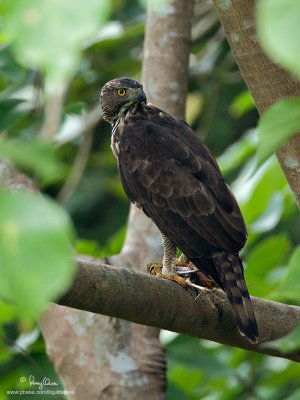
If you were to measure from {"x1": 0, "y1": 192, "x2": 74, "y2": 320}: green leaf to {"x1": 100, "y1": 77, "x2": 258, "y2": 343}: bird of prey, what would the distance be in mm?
2113

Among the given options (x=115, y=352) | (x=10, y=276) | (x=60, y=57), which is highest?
(x=60, y=57)

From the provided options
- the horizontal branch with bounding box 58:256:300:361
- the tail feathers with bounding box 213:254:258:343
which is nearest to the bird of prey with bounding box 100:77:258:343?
the tail feathers with bounding box 213:254:258:343

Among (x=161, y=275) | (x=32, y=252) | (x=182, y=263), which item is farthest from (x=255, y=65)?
(x=32, y=252)

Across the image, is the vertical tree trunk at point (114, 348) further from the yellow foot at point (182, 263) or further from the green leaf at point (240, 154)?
the green leaf at point (240, 154)

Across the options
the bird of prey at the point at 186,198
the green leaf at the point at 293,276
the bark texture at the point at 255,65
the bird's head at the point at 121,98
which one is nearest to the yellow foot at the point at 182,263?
the bird of prey at the point at 186,198

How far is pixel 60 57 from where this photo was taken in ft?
2.71

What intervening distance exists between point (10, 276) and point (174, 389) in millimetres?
3325

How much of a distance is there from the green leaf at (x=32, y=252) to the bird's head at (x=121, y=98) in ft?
10.3

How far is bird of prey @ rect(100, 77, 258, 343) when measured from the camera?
3.17 metres

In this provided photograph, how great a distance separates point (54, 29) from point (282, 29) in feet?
0.75

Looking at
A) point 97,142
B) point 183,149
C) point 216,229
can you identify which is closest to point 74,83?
point 97,142

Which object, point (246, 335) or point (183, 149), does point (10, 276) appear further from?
point (183, 149)

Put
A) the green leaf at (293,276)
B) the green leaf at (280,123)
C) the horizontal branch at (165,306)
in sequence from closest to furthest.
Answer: the green leaf at (280,123) → the green leaf at (293,276) → the horizontal branch at (165,306)

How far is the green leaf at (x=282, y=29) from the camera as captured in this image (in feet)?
2.59
